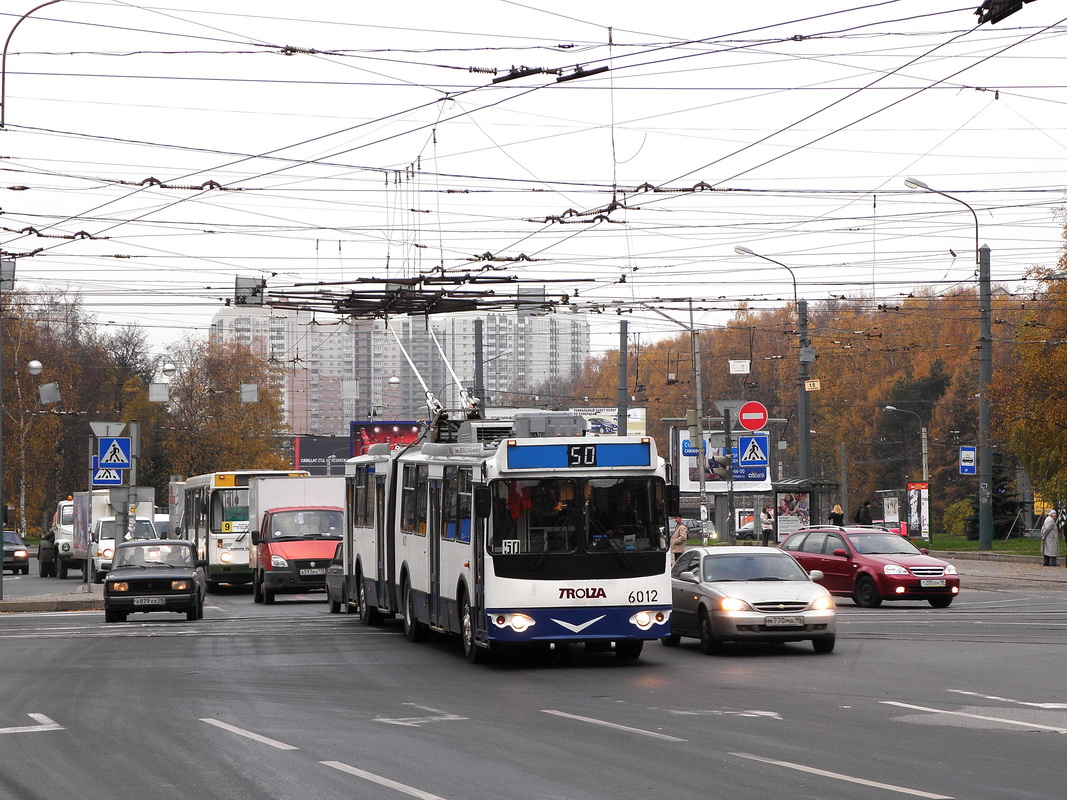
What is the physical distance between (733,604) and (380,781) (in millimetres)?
10472

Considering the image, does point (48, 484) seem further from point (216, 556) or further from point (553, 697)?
point (553, 697)

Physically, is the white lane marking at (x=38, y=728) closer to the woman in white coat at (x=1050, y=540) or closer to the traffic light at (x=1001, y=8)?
the traffic light at (x=1001, y=8)

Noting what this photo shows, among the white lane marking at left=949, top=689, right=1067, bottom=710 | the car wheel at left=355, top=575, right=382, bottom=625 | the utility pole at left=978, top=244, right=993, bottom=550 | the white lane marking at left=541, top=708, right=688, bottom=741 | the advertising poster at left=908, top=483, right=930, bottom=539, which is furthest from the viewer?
the advertising poster at left=908, top=483, right=930, bottom=539

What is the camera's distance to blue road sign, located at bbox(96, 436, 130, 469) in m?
34.1

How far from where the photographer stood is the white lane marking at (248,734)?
457 inches

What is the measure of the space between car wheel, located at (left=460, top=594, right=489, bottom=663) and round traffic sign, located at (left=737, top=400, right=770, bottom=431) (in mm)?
15311

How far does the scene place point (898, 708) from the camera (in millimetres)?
13852

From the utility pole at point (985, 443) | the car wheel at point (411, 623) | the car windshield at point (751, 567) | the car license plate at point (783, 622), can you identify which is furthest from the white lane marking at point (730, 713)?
the utility pole at point (985, 443)

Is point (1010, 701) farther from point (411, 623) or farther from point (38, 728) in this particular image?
point (411, 623)

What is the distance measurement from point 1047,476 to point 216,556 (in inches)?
991

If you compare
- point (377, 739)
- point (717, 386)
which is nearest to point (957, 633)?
point (377, 739)

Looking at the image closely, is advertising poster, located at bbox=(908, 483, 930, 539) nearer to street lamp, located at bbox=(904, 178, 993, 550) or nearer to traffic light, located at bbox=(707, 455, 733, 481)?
street lamp, located at bbox=(904, 178, 993, 550)

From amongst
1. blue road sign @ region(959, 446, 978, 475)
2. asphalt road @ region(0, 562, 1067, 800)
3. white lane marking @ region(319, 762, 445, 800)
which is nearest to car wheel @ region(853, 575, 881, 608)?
asphalt road @ region(0, 562, 1067, 800)

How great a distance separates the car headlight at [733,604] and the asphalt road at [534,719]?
25.0 inches
